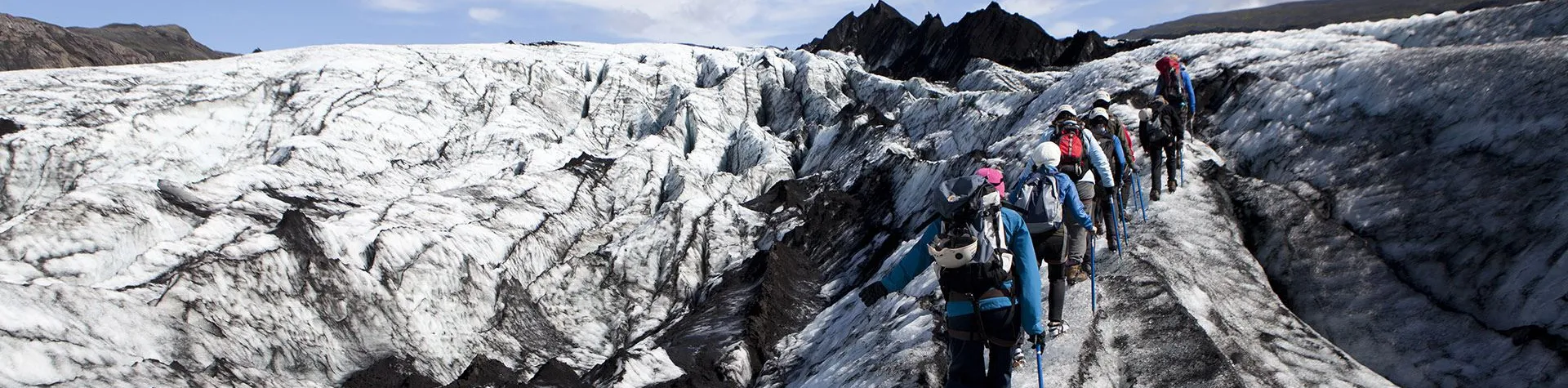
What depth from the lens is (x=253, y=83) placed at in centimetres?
4241

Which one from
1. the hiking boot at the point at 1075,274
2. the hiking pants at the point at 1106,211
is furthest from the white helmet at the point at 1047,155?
the hiking pants at the point at 1106,211

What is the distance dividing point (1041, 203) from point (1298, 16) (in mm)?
193795

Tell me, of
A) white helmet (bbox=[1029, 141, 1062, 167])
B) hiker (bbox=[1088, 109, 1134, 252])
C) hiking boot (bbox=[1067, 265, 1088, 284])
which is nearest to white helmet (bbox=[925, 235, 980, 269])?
white helmet (bbox=[1029, 141, 1062, 167])

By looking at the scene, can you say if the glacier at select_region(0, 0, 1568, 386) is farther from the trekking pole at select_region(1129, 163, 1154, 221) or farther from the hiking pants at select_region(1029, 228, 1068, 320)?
the hiking pants at select_region(1029, 228, 1068, 320)

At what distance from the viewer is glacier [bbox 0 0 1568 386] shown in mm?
10617

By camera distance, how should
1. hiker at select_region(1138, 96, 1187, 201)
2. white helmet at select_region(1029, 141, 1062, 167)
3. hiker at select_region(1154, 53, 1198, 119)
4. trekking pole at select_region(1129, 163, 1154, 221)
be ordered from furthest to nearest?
hiker at select_region(1154, 53, 1198, 119)
trekking pole at select_region(1129, 163, 1154, 221)
hiker at select_region(1138, 96, 1187, 201)
white helmet at select_region(1029, 141, 1062, 167)

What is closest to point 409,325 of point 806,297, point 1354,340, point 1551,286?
point 806,297

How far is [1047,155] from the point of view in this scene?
25.7ft

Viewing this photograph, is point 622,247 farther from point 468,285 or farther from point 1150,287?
point 1150,287

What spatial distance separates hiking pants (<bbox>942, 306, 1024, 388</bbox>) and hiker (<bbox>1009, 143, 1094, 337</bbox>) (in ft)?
5.75

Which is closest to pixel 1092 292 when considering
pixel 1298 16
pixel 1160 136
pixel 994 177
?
pixel 994 177

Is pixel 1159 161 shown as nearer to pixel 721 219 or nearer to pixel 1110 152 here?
pixel 1110 152

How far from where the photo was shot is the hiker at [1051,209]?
25.4ft

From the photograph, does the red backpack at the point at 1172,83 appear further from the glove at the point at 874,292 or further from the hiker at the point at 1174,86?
the glove at the point at 874,292
